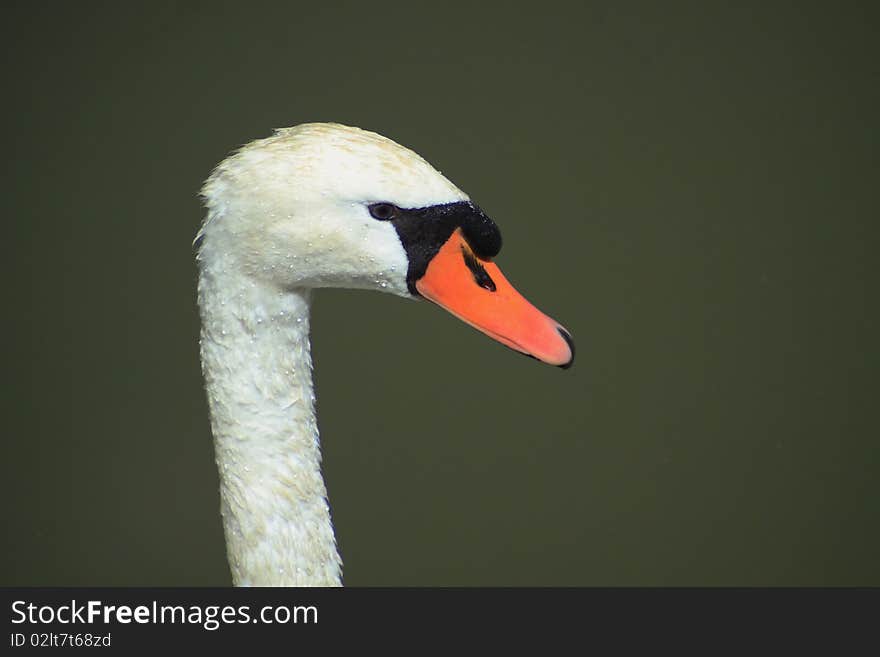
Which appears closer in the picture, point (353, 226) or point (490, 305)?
point (353, 226)

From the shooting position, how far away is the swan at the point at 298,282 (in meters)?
1.65

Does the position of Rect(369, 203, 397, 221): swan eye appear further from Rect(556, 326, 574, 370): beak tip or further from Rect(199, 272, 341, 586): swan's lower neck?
Rect(556, 326, 574, 370): beak tip

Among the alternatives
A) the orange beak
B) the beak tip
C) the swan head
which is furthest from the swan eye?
the beak tip

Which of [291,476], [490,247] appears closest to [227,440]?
[291,476]

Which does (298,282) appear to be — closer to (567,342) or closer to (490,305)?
(490,305)

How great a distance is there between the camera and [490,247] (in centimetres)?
176

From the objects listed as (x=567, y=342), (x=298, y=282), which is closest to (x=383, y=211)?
(x=298, y=282)

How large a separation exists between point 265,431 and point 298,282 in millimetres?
227

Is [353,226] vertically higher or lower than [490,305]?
higher

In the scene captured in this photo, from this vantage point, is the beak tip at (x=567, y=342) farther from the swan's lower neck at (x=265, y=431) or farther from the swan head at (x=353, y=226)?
the swan's lower neck at (x=265, y=431)

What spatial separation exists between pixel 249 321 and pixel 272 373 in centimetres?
8

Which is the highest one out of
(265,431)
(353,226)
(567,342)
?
(353,226)

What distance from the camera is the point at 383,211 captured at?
167cm

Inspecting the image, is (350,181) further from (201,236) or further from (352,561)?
(352,561)
